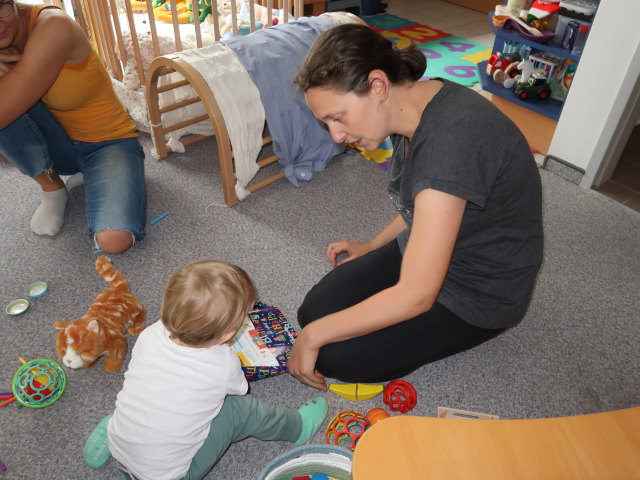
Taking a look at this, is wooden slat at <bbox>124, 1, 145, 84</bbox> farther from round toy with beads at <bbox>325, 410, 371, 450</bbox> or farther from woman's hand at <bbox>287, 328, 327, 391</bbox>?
round toy with beads at <bbox>325, 410, 371, 450</bbox>

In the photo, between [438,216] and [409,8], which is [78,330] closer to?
[438,216]

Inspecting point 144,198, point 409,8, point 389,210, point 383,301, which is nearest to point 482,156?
point 383,301

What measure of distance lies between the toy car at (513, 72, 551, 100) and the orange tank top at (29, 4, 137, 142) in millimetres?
1663

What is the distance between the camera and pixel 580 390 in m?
1.26

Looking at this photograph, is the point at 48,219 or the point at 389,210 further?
the point at 389,210

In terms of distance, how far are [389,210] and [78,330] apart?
44.8 inches

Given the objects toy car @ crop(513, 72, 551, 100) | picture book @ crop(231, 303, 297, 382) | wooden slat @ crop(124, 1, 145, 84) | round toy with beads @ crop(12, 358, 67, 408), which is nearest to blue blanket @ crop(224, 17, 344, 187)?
wooden slat @ crop(124, 1, 145, 84)

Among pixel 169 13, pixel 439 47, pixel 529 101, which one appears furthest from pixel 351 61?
pixel 439 47

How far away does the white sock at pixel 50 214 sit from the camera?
166 cm

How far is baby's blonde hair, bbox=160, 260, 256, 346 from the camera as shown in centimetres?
82

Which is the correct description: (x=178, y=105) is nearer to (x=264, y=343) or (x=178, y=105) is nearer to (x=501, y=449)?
(x=264, y=343)

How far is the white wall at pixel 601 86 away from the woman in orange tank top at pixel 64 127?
170 centimetres

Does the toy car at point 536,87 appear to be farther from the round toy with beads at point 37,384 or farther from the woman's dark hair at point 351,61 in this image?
the round toy with beads at point 37,384

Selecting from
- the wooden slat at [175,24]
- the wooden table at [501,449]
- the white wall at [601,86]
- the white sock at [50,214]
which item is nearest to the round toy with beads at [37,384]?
the white sock at [50,214]
